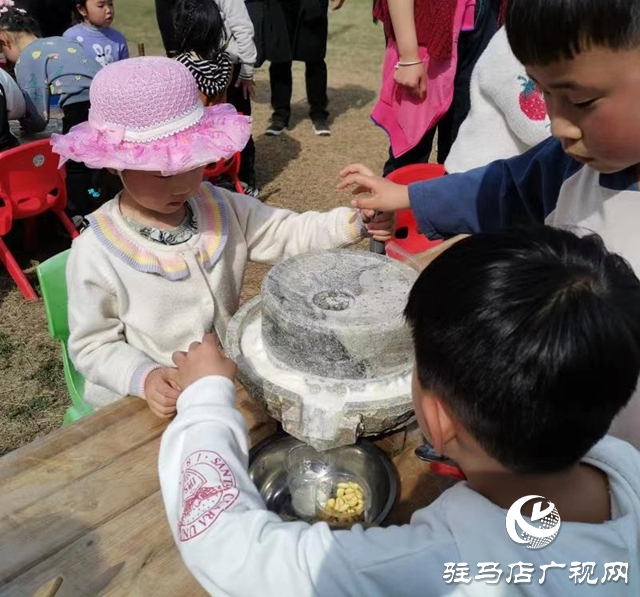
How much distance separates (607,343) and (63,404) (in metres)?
2.48

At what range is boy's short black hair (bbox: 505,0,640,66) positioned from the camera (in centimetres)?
97

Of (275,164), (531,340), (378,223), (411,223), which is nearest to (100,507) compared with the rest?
(531,340)

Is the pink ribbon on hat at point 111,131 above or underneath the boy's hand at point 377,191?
above

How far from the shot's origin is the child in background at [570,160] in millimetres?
1007

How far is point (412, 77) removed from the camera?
2.62m

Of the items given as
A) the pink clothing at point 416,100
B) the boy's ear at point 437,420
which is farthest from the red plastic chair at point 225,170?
the boy's ear at point 437,420

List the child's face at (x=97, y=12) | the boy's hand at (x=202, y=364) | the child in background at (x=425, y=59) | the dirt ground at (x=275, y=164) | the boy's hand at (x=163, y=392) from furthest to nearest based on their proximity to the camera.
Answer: the child's face at (x=97, y=12) → the dirt ground at (x=275, y=164) → the child in background at (x=425, y=59) → the boy's hand at (x=163, y=392) → the boy's hand at (x=202, y=364)

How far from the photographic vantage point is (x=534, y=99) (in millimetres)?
1960

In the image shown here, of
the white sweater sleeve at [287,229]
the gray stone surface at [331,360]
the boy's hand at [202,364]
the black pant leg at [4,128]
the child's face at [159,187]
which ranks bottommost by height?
the black pant leg at [4,128]

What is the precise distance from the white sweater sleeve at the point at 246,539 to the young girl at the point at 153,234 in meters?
0.39

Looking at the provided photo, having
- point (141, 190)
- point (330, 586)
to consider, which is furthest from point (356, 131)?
point (330, 586)

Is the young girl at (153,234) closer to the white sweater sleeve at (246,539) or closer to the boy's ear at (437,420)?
the white sweater sleeve at (246,539)

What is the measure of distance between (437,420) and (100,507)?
0.69 metres

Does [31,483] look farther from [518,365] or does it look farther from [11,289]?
[11,289]
